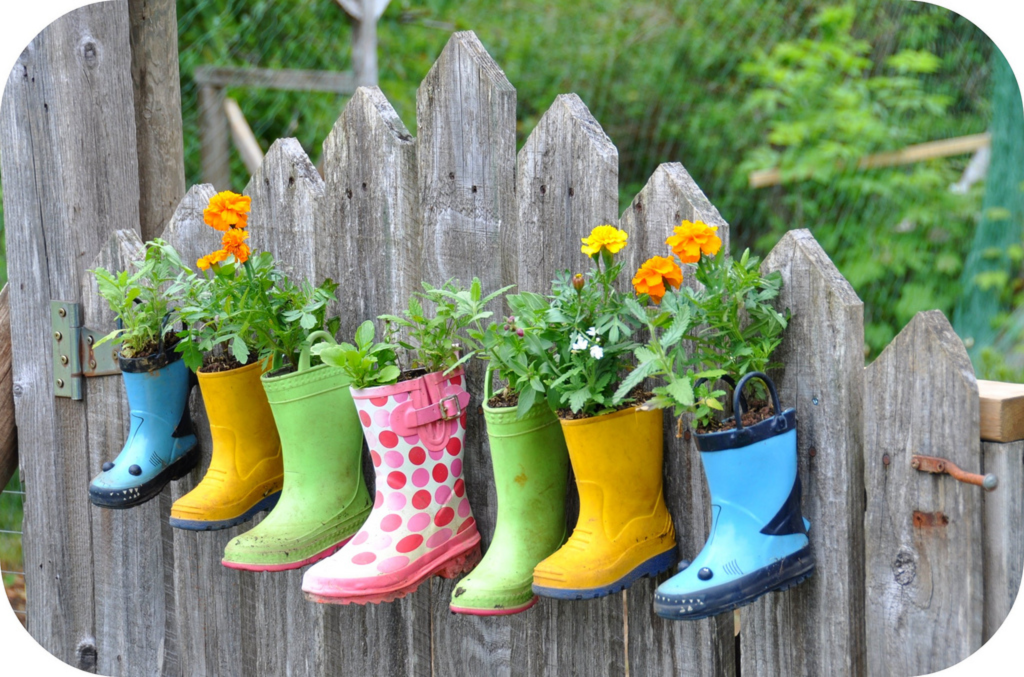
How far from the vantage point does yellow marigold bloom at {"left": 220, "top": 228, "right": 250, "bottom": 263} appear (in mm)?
1502

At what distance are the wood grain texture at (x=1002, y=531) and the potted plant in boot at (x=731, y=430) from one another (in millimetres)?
221

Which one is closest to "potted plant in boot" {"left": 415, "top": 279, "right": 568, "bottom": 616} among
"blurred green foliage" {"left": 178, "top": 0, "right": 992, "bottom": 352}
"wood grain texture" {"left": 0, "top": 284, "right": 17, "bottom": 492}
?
"wood grain texture" {"left": 0, "top": 284, "right": 17, "bottom": 492}

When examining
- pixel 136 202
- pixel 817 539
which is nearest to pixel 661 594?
pixel 817 539

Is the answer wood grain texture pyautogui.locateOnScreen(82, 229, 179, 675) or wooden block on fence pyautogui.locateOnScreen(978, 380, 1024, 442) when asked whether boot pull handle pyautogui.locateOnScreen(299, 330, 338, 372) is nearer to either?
wood grain texture pyautogui.locateOnScreen(82, 229, 179, 675)

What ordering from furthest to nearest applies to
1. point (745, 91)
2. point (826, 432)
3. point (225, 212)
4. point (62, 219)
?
1. point (745, 91)
2. point (62, 219)
3. point (225, 212)
4. point (826, 432)

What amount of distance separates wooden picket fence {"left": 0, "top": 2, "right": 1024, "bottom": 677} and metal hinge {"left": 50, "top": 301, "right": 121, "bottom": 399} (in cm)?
2

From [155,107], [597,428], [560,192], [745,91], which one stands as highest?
[745,91]

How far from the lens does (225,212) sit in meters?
1.50

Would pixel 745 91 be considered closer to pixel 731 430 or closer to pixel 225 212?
pixel 225 212

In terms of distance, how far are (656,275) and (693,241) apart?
0.06m

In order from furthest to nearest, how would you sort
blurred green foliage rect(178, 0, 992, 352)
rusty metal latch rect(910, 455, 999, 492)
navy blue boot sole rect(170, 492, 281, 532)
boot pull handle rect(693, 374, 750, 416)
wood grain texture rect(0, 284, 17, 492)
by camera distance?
blurred green foliage rect(178, 0, 992, 352)
wood grain texture rect(0, 284, 17, 492)
navy blue boot sole rect(170, 492, 281, 532)
boot pull handle rect(693, 374, 750, 416)
rusty metal latch rect(910, 455, 999, 492)

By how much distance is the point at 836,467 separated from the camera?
4.16ft

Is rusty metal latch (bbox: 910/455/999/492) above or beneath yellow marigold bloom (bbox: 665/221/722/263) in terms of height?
beneath

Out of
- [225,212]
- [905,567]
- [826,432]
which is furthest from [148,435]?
[905,567]
